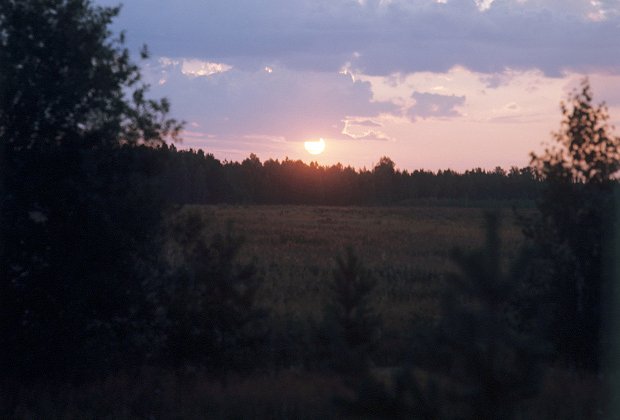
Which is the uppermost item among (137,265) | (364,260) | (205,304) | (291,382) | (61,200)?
(61,200)

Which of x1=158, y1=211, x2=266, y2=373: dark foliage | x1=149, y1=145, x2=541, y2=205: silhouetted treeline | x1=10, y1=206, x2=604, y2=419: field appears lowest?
x1=10, y1=206, x2=604, y2=419: field

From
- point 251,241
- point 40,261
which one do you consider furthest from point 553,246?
point 251,241

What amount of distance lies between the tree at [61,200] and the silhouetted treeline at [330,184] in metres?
95.7

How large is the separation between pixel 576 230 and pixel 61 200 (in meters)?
7.44

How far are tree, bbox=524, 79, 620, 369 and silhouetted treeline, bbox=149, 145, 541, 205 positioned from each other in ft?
316

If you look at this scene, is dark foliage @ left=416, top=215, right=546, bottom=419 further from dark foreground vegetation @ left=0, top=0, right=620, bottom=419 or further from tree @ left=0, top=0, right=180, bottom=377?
tree @ left=0, top=0, right=180, bottom=377

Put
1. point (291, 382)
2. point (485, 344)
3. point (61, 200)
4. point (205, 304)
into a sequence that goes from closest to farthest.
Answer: point (485, 344) → point (291, 382) → point (61, 200) → point (205, 304)

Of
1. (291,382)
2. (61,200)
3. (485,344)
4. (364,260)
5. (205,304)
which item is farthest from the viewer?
(364,260)

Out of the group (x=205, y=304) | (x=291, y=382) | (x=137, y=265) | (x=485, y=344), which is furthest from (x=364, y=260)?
(x=485, y=344)

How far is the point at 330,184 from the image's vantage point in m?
131

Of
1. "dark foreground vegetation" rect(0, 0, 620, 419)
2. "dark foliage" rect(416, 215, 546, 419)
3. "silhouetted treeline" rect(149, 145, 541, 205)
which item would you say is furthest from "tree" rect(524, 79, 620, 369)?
"silhouetted treeline" rect(149, 145, 541, 205)

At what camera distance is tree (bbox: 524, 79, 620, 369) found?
1124 centimetres

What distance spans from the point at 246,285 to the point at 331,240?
93.3 ft

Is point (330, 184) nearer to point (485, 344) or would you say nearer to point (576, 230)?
point (576, 230)
